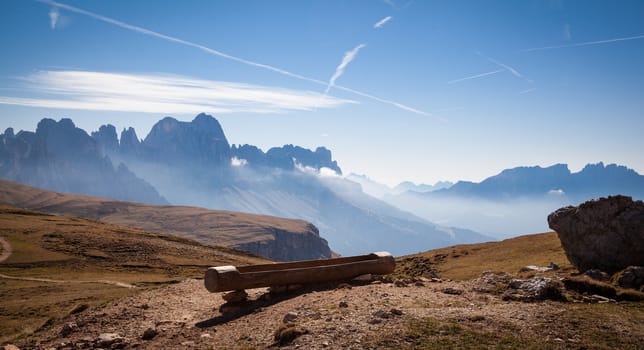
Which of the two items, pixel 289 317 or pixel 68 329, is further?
pixel 68 329

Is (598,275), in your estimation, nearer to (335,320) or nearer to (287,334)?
(335,320)

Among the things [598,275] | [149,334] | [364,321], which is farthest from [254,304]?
[598,275]

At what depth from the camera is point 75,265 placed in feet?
160

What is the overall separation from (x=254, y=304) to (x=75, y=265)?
35.4 metres

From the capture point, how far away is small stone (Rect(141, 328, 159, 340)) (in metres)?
18.7

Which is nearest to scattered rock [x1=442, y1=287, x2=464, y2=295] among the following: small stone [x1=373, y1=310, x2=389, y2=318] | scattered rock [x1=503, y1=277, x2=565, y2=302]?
scattered rock [x1=503, y1=277, x2=565, y2=302]

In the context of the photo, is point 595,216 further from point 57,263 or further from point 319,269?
point 57,263

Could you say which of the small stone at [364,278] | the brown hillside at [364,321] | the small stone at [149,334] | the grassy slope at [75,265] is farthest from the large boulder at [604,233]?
the grassy slope at [75,265]

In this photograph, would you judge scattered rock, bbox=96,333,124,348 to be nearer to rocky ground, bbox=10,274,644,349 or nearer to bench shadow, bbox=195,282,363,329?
rocky ground, bbox=10,274,644,349

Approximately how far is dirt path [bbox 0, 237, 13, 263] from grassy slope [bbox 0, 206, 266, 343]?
0.57 m

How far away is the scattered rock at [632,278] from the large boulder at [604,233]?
326 centimetres

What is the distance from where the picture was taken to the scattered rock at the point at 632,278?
19.9 m

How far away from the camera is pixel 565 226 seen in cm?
2620

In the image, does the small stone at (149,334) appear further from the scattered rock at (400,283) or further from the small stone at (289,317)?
the scattered rock at (400,283)
